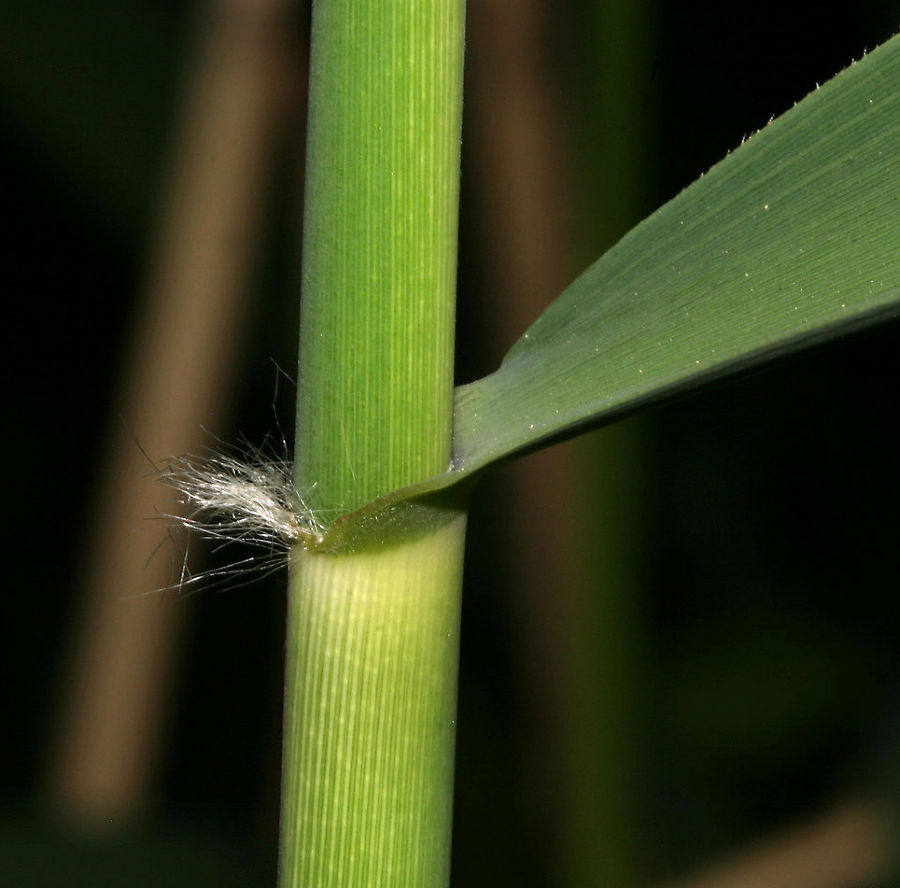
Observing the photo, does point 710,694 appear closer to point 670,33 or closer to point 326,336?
point 670,33

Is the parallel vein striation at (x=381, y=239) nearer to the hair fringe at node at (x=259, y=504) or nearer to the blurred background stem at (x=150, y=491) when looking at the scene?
the hair fringe at node at (x=259, y=504)

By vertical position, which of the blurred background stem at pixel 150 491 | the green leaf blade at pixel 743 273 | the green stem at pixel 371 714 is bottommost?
the green stem at pixel 371 714

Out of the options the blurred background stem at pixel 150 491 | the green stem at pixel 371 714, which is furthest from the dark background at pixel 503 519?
the green stem at pixel 371 714

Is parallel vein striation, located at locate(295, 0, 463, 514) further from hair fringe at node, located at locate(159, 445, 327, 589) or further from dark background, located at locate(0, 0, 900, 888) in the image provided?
dark background, located at locate(0, 0, 900, 888)

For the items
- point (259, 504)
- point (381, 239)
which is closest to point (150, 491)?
point (259, 504)

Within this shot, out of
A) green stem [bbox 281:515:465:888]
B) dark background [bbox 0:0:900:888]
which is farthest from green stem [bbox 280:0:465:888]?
dark background [bbox 0:0:900:888]

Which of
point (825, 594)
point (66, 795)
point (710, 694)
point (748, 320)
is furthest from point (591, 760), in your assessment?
point (748, 320)

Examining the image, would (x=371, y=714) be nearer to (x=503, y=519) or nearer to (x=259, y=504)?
(x=259, y=504)
